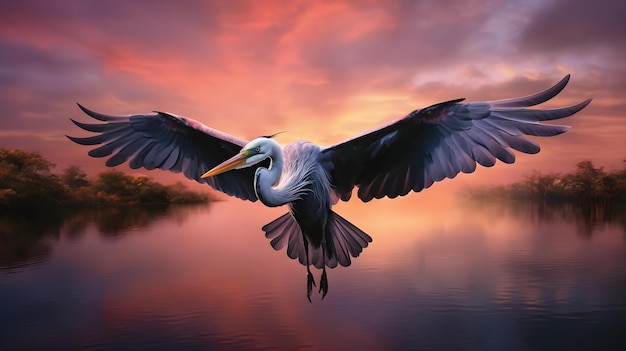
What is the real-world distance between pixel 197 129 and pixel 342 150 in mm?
1829

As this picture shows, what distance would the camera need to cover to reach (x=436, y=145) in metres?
6.66

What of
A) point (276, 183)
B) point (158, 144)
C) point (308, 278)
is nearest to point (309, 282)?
point (308, 278)

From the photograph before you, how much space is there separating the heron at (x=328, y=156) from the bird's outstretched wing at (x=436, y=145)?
1cm

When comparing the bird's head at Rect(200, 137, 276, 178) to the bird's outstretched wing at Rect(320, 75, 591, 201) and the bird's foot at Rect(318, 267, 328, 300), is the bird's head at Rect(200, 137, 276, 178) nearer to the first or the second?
the bird's outstretched wing at Rect(320, 75, 591, 201)

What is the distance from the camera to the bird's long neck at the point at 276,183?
593 centimetres

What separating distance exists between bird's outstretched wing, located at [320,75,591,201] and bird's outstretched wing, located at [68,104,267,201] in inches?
54.9

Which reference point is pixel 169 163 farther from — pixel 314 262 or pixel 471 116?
pixel 471 116

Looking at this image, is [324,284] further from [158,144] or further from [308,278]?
[158,144]

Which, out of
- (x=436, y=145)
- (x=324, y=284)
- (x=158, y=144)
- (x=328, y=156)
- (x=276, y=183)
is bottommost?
(x=324, y=284)

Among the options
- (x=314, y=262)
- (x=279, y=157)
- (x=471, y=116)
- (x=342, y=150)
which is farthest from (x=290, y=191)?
(x=471, y=116)

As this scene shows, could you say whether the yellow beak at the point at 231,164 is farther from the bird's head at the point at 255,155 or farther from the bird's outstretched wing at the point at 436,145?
the bird's outstretched wing at the point at 436,145

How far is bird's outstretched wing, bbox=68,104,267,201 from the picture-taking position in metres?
7.61

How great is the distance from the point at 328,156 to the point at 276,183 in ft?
2.88

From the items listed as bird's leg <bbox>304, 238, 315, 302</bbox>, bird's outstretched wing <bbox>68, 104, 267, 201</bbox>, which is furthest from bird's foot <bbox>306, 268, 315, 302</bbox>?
bird's outstretched wing <bbox>68, 104, 267, 201</bbox>
